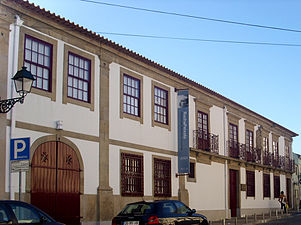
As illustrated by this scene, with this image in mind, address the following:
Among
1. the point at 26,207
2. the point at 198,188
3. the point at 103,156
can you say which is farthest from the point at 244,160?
the point at 26,207

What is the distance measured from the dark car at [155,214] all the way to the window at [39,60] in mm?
5048

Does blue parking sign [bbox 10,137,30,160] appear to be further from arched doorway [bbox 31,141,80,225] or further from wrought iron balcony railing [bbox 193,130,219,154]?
wrought iron balcony railing [bbox 193,130,219,154]

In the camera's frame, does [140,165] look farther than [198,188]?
No

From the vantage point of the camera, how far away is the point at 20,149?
11.6 meters

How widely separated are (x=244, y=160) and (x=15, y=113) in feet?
62.3

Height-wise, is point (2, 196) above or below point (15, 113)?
below

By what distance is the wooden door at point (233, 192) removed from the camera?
94.8 ft

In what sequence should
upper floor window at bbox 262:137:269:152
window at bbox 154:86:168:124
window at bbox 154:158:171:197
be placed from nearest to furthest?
window at bbox 154:158:171:197 < window at bbox 154:86:168:124 < upper floor window at bbox 262:137:269:152

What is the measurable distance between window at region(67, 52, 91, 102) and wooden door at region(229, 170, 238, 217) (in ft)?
46.9

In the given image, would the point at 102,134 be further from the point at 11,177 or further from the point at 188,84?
the point at 188,84

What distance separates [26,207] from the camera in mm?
9875

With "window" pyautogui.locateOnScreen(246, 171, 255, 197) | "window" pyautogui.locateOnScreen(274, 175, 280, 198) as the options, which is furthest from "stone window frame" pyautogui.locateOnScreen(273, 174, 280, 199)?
"window" pyautogui.locateOnScreen(246, 171, 255, 197)

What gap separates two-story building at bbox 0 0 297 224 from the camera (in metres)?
15.0

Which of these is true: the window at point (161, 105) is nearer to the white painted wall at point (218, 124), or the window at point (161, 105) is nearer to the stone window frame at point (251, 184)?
the white painted wall at point (218, 124)
